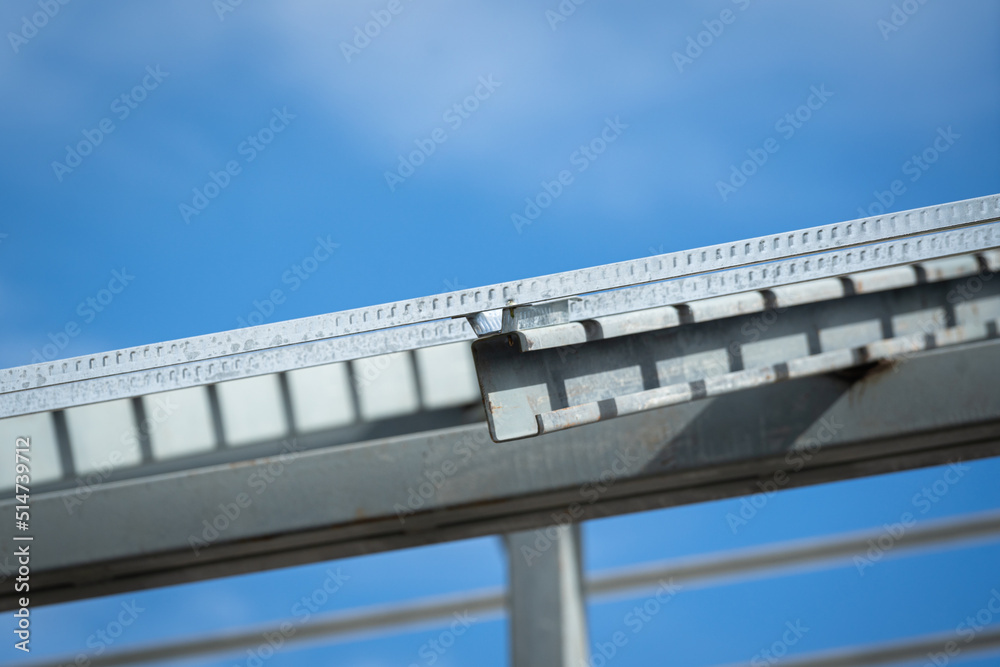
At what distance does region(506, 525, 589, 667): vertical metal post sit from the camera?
4.52 m

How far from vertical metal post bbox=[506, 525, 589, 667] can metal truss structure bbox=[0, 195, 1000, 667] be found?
0.04 ft

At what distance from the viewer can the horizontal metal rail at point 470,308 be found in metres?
3.29

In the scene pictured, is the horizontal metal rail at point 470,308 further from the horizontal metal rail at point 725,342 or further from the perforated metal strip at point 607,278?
the horizontal metal rail at point 725,342

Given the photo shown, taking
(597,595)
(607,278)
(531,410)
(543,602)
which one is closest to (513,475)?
(531,410)

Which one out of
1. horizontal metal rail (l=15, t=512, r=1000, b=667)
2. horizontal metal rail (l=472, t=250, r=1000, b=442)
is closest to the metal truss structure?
horizontal metal rail (l=472, t=250, r=1000, b=442)

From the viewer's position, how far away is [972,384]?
12.5 feet

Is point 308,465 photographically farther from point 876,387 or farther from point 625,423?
point 876,387

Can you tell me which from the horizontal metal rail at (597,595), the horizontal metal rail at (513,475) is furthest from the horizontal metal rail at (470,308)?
the horizontal metal rail at (597,595)

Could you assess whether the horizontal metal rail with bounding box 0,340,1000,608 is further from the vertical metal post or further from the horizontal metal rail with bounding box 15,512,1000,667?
the horizontal metal rail with bounding box 15,512,1000,667

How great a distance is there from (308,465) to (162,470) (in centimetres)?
105

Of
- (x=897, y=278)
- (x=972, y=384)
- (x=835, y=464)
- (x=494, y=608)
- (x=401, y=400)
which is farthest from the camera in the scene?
(x=494, y=608)

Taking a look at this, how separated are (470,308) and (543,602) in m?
2.13

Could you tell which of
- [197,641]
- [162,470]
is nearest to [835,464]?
[162,470]

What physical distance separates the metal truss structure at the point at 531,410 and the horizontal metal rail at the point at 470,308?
10mm
